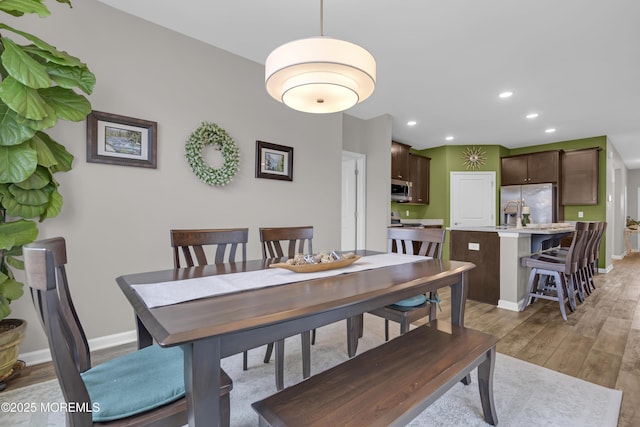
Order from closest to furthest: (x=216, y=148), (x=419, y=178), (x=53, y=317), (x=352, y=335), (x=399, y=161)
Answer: (x=53, y=317), (x=352, y=335), (x=216, y=148), (x=399, y=161), (x=419, y=178)

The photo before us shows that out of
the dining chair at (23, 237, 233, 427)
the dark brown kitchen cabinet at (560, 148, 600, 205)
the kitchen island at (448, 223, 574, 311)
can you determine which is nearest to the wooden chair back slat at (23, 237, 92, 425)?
the dining chair at (23, 237, 233, 427)

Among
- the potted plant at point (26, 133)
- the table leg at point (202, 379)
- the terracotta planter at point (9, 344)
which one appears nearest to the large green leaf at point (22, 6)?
the potted plant at point (26, 133)

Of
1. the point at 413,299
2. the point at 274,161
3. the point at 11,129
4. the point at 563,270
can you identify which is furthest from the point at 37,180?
the point at 563,270

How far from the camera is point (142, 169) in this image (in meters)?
2.47

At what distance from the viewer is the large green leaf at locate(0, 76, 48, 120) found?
4.72 feet

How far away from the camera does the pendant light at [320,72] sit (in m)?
1.39

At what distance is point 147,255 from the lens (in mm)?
2490

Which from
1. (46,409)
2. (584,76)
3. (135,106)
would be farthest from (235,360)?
(584,76)

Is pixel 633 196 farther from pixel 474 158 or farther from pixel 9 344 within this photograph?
pixel 9 344

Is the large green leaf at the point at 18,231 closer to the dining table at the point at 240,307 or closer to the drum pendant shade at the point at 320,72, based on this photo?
the dining table at the point at 240,307

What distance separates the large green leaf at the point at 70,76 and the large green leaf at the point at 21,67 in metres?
0.16

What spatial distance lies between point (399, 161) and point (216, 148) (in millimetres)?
Result: 3740

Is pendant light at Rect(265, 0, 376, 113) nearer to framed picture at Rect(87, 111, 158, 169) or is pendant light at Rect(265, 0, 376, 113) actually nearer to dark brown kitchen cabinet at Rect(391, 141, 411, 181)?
framed picture at Rect(87, 111, 158, 169)

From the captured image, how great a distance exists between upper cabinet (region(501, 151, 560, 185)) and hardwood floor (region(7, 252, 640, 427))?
9.16 feet
